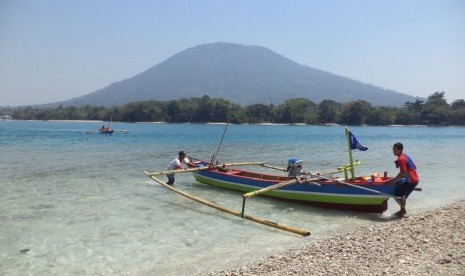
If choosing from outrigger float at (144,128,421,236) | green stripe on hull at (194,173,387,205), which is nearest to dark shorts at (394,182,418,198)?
outrigger float at (144,128,421,236)

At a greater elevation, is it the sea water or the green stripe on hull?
the green stripe on hull

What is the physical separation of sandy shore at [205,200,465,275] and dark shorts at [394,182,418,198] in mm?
1669

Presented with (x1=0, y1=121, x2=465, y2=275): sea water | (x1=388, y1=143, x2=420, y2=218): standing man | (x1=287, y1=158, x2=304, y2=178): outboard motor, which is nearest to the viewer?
(x1=0, y1=121, x2=465, y2=275): sea water

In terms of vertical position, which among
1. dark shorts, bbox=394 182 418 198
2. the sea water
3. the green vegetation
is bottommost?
the sea water

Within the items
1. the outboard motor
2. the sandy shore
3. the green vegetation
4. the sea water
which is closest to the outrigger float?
the outboard motor

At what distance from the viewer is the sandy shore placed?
24.3ft

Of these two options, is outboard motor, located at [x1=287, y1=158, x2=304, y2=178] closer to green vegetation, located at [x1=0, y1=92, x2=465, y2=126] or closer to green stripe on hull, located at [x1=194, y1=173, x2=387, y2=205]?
green stripe on hull, located at [x1=194, y1=173, x2=387, y2=205]

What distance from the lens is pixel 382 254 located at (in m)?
8.32

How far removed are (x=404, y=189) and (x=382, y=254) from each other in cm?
474

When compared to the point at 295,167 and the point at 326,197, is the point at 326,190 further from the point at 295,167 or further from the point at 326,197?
the point at 295,167

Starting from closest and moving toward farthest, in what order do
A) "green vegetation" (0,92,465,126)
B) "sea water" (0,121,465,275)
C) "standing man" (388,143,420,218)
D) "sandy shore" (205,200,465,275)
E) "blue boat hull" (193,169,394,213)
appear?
"sandy shore" (205,200,465,275) < "sea water" (0,121,465,275) < "standing man" (388,143,420,218) < "blue boat hull" (193,169,394,213) < "green vegetation" (0,92,465,126)

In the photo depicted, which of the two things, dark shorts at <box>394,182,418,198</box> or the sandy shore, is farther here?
dark shorts at <box>394,182,418,198</box>

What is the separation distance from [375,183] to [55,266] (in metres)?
10.2

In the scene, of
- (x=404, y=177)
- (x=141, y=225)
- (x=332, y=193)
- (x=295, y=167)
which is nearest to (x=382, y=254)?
(x=404, y=177)
